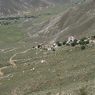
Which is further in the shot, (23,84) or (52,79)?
(23,84)

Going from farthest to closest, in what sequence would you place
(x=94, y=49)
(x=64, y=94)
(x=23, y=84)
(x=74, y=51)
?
1. (x=74, y=51)
2. (x=94, y=49)
3. (x=23, y=84)
4. (x=64, y=94)

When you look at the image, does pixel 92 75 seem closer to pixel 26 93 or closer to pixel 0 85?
pixel 26 93

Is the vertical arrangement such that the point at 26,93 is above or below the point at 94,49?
below

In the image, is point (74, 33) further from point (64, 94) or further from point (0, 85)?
point (64, 94)

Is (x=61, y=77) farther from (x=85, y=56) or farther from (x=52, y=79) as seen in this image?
(x=85, y=56)

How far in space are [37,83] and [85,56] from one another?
1652cm

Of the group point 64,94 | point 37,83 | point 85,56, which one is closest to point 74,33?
point 85,56

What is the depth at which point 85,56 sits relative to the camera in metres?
85.3

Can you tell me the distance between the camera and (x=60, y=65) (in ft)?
277

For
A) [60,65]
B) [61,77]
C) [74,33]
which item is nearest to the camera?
[61,77]

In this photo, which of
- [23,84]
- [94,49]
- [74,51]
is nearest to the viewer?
[23,84]

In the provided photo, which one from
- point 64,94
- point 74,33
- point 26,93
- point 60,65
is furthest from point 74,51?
point 74,33

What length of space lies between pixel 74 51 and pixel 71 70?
23175mm

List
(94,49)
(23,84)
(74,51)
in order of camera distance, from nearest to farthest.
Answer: (23,84) < (94,49) < (74,51)
